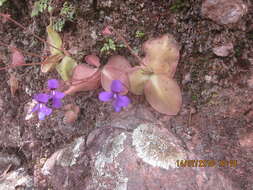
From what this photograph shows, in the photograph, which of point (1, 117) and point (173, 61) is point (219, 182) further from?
point (1, 117)

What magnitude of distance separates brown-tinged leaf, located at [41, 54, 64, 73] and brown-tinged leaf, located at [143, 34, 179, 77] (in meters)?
0.66

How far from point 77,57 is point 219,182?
1.26m

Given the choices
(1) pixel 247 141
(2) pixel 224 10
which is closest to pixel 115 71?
(2) pixel 224 10

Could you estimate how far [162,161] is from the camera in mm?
1284

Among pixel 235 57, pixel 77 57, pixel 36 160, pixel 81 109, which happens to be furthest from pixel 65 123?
pixel 235 57

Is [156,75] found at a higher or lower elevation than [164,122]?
higher

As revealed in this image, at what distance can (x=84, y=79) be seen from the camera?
1.67 meters

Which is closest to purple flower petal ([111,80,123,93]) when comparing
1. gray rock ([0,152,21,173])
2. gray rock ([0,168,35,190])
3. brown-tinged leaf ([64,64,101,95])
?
brown-tinged leaf ([64,64,101,95])

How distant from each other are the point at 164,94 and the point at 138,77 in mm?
207

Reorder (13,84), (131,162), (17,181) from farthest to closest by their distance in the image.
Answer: (13,84) < (17,181) < (131,162)

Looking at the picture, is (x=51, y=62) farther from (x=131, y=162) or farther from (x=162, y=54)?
(x=131, y=162)

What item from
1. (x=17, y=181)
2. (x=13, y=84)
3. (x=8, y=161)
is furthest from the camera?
(x=13, y=84)

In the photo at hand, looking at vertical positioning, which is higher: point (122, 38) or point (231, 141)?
point (122, 38)

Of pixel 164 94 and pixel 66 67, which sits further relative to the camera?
pixel 66 67
